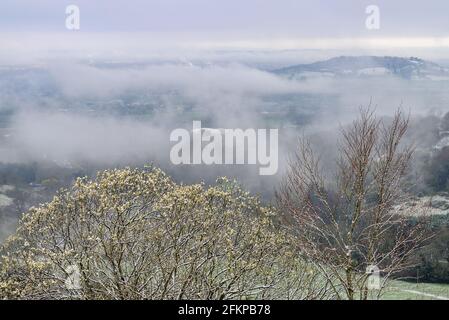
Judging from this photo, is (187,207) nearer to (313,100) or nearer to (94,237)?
(94,237)

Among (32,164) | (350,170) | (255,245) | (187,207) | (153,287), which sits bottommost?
(32,164)

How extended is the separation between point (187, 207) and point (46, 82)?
192 metres

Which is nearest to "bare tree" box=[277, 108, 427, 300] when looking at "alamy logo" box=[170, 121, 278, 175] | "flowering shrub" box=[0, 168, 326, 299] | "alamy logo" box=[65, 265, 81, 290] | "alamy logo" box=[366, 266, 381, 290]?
"alamy logo" box=[366, 266, 381, 290]

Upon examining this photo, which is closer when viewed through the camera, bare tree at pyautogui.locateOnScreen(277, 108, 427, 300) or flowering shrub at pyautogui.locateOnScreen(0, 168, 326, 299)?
bare tree at pyautogui.locateOnScreen(277, 108, 427, 300)

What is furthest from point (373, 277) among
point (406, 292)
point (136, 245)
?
point (406, 292)

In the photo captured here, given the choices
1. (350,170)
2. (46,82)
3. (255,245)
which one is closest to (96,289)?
(255,245)

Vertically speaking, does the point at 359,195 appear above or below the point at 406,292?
above

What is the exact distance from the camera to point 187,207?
1248cm

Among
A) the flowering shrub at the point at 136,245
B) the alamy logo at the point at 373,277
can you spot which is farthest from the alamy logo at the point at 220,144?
the alamy logo at the point at 373,277

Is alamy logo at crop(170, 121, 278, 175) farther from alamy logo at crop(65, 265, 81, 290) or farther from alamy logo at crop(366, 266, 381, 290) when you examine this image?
alamy logo at crop(65, 265, 81, 290)

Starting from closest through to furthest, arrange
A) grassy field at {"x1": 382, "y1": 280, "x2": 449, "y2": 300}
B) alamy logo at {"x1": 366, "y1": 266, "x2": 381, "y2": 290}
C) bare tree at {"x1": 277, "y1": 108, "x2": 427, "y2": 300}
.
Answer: alamy logo at {"x1": 366, "y1": 266, "x2": 381, "y2": 290} → bare tree at {"x1": 277, "y1": 108, "x2": 427, "y2": 300} → grassy field at {"x1": 382, "y1": 280, "x2": 449, "y2": 300}

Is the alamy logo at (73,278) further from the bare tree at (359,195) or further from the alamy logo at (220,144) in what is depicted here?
the alamy logo at (220,144)

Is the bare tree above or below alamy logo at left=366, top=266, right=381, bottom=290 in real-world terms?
above

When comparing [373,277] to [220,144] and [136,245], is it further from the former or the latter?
[220,144]
